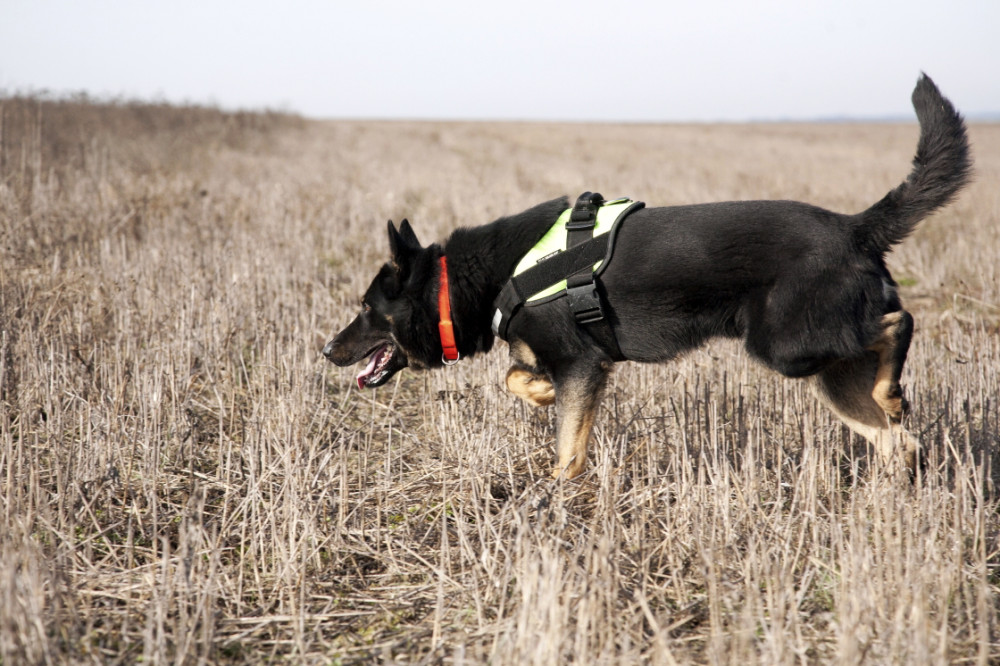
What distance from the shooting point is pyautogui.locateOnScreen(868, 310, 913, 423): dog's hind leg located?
10.2 feet

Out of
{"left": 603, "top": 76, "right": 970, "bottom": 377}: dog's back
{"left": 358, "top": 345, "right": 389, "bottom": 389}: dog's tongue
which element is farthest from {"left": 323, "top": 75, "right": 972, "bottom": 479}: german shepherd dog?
{"left": 358, "top": 345, "right": 389, "bottom": 389}: dog's tongue

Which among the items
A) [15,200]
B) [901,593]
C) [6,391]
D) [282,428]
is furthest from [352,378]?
[15,200]

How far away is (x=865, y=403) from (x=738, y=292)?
0.79 metres

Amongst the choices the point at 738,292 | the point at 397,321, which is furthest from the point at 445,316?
the point at 738,292

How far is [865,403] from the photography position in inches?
134

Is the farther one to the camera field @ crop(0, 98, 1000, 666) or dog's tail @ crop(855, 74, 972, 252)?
dog's tail @ crop(855, 74, 972, 252)

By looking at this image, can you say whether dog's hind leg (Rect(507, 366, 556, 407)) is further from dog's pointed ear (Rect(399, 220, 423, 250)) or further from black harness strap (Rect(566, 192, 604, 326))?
dog's pointed ear (Rect(399, 220, 423, 250))

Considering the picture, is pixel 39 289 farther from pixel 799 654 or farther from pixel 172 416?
pixel 799 654

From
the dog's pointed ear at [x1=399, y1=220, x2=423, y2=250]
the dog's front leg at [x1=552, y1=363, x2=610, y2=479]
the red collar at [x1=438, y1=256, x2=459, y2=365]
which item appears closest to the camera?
the dog's front leg at [x1=552, y1=363, x2=610, y2=479]

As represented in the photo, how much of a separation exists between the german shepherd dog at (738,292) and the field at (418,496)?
0.29 metres

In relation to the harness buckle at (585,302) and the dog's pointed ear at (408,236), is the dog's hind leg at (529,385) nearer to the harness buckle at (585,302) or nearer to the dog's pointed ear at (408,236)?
the harness buckle at (585,302)

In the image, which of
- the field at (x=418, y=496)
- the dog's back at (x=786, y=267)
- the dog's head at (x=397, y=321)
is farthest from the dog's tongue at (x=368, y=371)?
the dog's back at (x=786, y=267)

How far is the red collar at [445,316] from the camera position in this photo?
374cm

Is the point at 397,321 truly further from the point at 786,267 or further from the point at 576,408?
the point at 786,267
